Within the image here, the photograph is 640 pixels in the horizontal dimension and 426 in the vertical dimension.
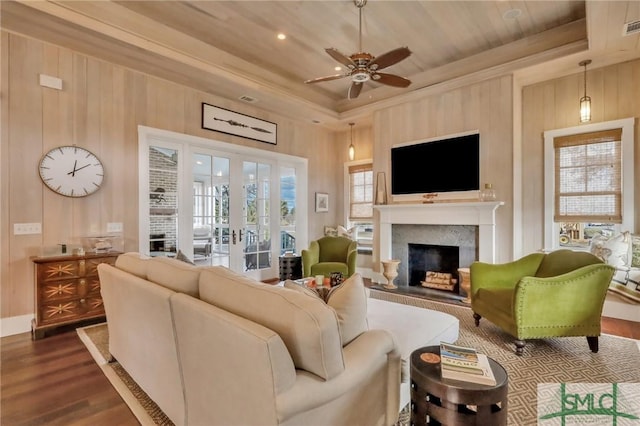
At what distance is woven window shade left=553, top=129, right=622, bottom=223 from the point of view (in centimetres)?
380

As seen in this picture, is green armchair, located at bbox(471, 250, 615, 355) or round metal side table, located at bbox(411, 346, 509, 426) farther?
green armchair, located at bbox(471, 250, 615, 355)

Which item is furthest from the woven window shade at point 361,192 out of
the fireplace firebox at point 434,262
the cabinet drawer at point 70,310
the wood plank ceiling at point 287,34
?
the cabinet drawer at point 70,310

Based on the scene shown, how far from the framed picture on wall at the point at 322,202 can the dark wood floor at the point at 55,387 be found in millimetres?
4339

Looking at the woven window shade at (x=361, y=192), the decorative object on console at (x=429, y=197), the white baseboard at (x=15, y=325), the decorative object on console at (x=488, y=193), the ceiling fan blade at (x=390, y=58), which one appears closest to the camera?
the ceiling fan blade at (x=390, y=58)

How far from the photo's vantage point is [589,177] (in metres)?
3.96

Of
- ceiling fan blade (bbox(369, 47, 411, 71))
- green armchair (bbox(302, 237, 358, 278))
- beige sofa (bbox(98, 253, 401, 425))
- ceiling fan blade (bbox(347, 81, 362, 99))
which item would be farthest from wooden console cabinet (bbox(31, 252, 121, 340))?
ceiling fan blade (bbox(369, 47, 411, 71))

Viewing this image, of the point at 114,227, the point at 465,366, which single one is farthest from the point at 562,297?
the point at 114,227

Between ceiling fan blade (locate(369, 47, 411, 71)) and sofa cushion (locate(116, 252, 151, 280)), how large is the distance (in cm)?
266

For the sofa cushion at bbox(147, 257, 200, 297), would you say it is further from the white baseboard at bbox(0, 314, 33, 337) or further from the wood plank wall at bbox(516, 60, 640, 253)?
the wood plank wall at bbox(516, 60, 640, 253)

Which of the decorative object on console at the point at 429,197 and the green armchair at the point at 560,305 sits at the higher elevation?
the decorative object on console at the point at 429,197

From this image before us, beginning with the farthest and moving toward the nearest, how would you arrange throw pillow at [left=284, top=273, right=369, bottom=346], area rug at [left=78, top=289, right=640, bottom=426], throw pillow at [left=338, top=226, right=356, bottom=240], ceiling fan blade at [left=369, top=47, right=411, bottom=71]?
throw pillow at [left=338, top=226, right=356, bottom=240], ceiling fan blade at [left=369, top=47, right=411, bottom=71], area rug at [left=78, top=289, right=640, bottom=426], throw pillow at [left=284, top=273, right=369, bottom=346]

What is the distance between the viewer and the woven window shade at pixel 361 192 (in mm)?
6373

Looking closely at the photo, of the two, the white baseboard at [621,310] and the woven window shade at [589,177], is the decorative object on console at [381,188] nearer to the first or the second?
the woven window shade at [589,177]

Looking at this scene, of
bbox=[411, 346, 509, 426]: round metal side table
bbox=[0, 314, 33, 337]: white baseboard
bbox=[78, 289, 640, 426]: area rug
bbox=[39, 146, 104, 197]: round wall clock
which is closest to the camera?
bbox=[411, 346, 509, 426]: round metal side table
